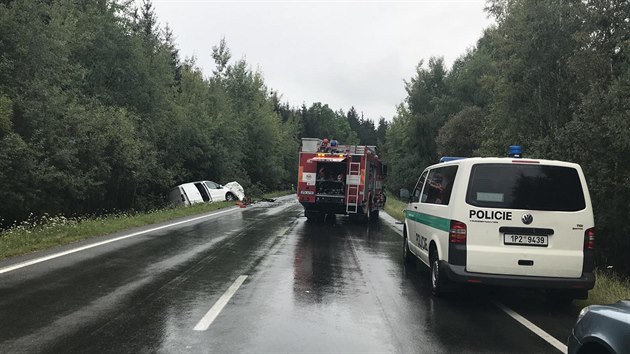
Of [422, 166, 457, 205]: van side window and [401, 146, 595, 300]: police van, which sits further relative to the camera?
[422, 166, 457, 205]: van side window

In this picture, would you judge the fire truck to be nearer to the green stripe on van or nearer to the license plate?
the green stripe on van

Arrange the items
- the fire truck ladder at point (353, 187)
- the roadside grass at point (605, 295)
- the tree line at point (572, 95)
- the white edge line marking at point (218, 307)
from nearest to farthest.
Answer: the white edge line marking at point (218, 307) → the roadside grass at point (605, 295) → the tree line at point (572, 95) → the fire truck ladder at point (353, 187)

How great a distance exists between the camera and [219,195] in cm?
3186

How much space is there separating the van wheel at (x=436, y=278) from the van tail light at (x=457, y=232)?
24.3 inches

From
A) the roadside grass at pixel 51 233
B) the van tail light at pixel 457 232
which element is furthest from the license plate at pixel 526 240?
the roadside grass at pixel 51 233

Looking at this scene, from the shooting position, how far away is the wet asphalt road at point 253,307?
16.4ft

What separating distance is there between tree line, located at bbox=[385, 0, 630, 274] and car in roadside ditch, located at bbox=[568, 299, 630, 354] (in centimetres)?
991

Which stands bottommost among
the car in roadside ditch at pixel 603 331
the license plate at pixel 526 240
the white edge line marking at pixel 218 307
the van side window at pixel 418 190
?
the white edge line marking at pixel 218 307

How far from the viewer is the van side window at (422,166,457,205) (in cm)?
720

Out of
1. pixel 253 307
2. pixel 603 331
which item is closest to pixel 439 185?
pixel 253 307

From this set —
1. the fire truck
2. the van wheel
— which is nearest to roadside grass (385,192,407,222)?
the fire truck

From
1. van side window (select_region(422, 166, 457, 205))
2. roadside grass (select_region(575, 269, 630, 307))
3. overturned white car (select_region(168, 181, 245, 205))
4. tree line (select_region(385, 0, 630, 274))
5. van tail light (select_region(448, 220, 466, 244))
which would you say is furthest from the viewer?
overturned white car (select_region(168, 181, 245, 205))

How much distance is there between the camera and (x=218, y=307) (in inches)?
Result: 246

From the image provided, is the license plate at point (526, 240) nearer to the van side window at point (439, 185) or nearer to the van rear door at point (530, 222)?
the van rear door at point (530, 222)
